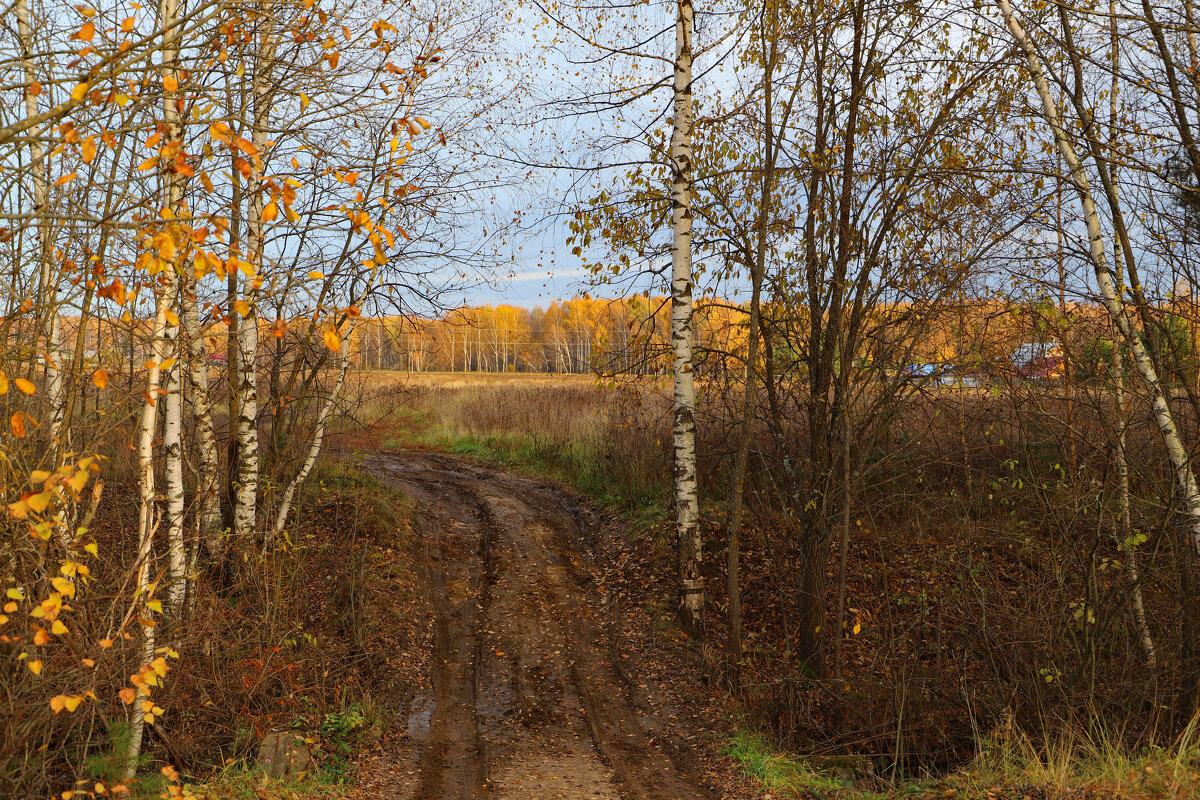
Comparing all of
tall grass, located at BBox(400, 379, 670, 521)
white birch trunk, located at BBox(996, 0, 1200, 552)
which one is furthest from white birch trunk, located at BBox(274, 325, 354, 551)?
white birch trunk, located at BBox(996, 0, 1200, 552)

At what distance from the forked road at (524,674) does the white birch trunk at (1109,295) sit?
470cm

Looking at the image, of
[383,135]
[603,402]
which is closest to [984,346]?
[383,135]

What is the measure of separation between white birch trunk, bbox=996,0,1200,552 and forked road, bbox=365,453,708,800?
15.4 feet

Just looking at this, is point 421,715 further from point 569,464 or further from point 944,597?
point 569,464

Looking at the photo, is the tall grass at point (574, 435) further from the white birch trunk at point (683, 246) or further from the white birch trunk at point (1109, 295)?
the white birch trunk at point (1109, 295)

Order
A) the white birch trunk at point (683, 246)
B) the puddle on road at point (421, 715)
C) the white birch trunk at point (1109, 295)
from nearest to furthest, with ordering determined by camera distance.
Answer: the white birch trunk at point (1109, 295) < the puddle on road at point (421, 715) < the white birch trunk at point (683, 246)

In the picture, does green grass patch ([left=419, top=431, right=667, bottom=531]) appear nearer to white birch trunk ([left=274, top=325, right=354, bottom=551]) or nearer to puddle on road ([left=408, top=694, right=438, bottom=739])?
puddle on road ([left=408, top=694, right=438, bottom=739])

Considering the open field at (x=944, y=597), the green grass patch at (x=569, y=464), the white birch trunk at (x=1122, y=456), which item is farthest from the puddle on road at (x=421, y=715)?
the white birch trunk at (x=1122, y=456)

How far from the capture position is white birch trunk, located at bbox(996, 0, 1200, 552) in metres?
6.10

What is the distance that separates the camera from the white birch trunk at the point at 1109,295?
6.10m

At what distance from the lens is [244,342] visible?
8430mm

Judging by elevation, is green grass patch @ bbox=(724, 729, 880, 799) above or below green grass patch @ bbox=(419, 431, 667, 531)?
below

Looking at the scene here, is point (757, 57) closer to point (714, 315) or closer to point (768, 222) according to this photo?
point (768, 222)

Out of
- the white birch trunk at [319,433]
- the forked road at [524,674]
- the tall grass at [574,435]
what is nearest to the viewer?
the forked road at [524,674]
